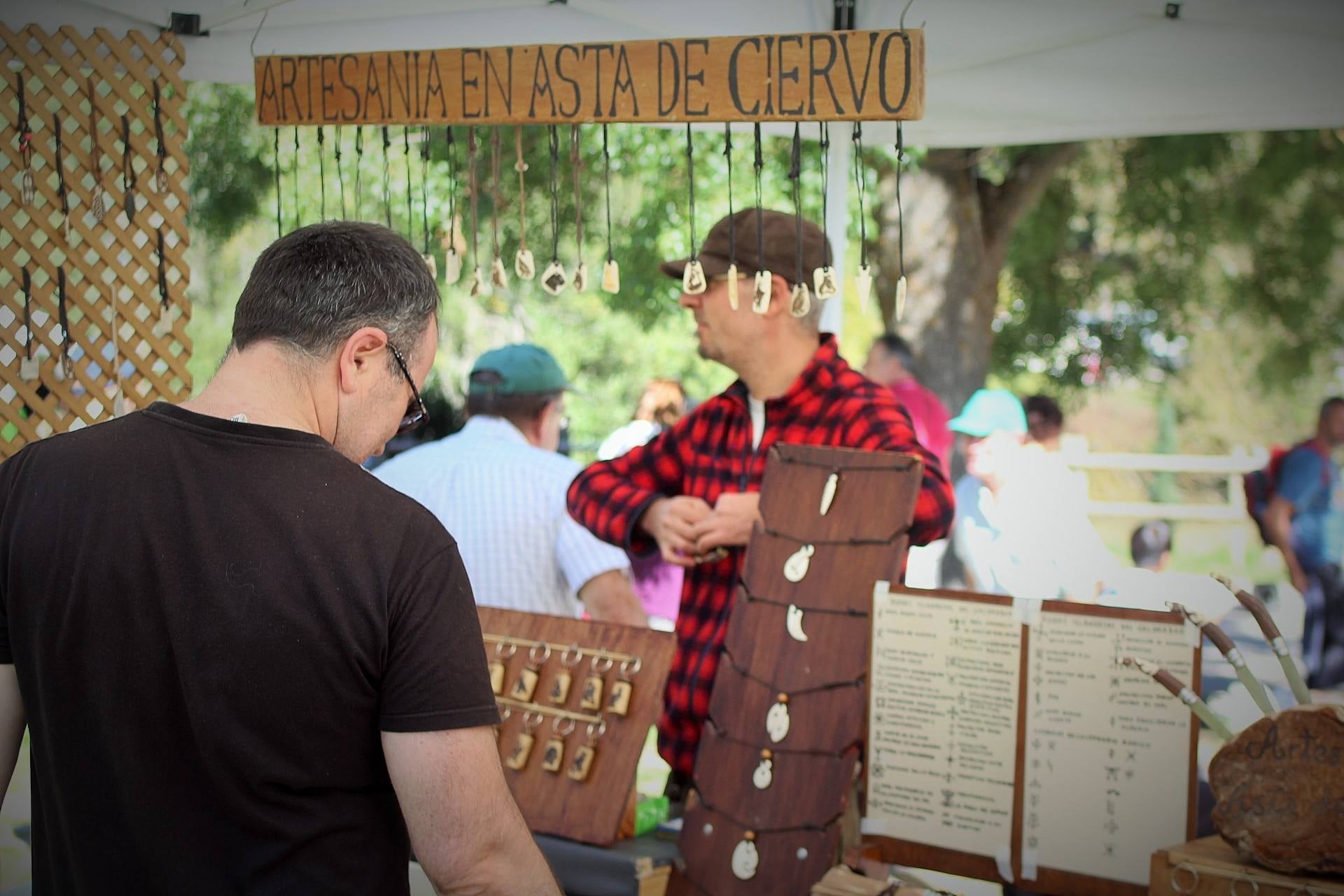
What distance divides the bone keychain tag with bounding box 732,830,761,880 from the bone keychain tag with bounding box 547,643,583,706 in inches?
19.4

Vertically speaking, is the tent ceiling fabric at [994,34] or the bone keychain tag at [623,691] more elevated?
the tent ceiling fabric at [994,34]

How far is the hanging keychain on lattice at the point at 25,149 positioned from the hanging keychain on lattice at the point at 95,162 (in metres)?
0.12

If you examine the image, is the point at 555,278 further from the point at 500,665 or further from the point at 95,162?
the point at 95,162

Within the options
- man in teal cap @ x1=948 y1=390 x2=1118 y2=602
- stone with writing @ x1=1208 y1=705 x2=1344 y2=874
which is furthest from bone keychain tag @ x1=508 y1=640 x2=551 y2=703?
man in teal cap @ x1=948 y1=390 x2=1118 y2=602

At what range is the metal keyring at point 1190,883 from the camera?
1.61 meters

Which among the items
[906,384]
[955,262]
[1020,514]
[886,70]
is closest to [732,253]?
[886,70]

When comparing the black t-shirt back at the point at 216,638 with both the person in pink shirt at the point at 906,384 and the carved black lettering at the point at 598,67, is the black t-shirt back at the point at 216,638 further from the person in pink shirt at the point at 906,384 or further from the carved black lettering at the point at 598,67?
the person in pink shirt at the point at 906,384

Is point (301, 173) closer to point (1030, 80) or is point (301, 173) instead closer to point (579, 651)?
point (1030, 80)

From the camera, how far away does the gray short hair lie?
1.25m

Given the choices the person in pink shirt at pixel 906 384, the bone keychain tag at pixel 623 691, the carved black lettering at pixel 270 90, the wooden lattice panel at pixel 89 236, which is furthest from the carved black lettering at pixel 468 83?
the person in pink shirt at pixel 906 384

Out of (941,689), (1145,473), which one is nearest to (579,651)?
(941,689)

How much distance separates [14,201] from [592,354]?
1235 centimetres

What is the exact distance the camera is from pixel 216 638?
1168 millimetres

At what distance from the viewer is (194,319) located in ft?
47.1
